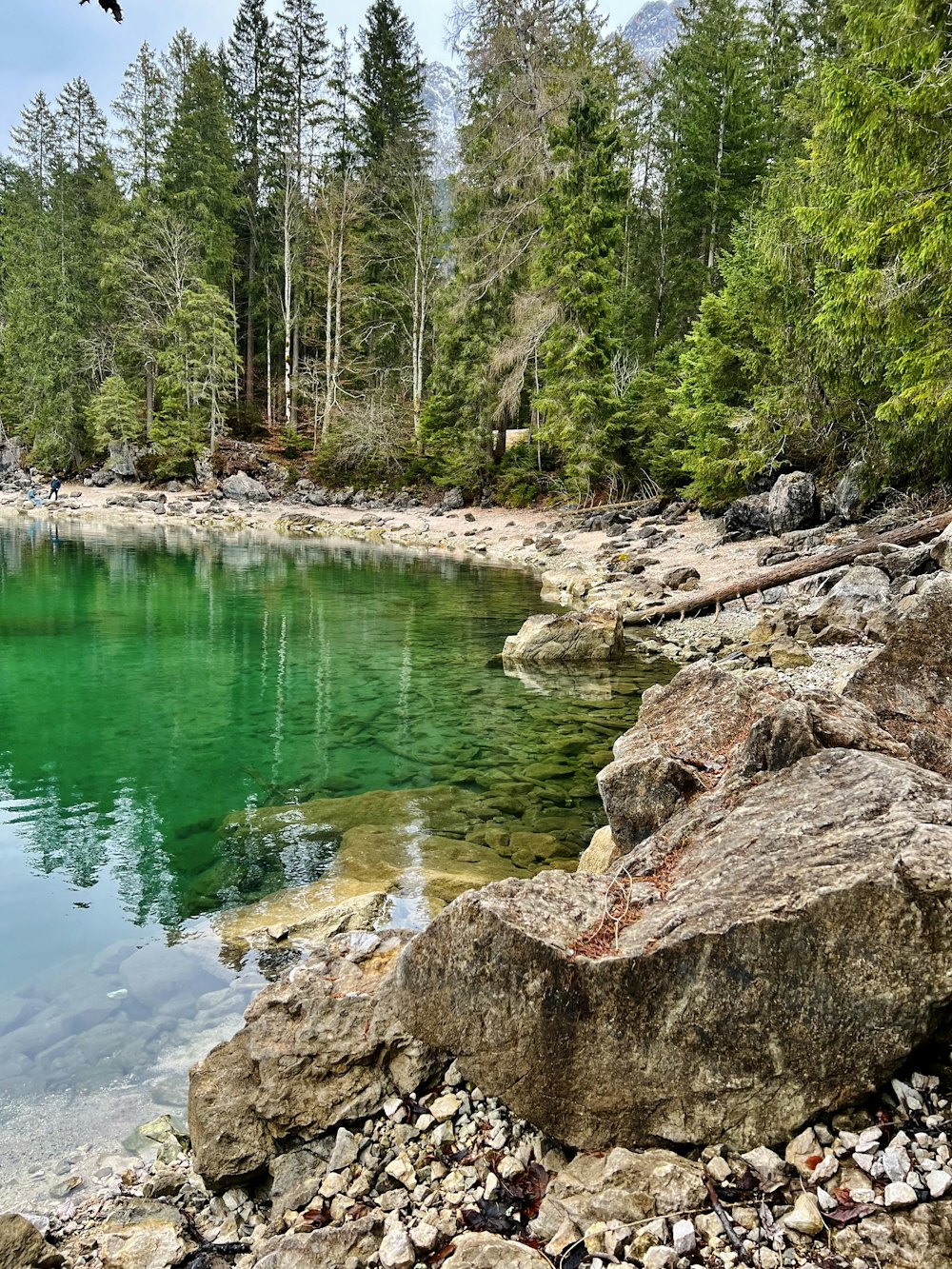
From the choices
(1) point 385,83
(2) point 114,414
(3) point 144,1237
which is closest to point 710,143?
(1) point 385,83

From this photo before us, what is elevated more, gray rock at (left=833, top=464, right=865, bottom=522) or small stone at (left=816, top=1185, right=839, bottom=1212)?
gray rock at (left=833, top=464, right=865, bottom=522)

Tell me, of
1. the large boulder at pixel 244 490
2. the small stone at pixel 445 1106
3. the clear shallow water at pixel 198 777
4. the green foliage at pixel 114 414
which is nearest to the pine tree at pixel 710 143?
the large boulder at pixel 244 490

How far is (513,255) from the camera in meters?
32.8

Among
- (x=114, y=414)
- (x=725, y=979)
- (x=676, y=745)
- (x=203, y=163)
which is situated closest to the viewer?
(x=725, y=979)

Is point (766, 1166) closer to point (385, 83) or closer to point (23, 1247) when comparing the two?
point (23, 1247)

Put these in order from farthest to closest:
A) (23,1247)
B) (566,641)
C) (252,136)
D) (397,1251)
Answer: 1. (252,136)
2. (566,641)
3. (23,1247)
4. (397,1251)

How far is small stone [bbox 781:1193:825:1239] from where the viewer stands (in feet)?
7.47

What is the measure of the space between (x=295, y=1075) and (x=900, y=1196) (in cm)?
256

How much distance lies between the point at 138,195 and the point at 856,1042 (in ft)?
188

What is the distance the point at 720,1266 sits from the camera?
7.34 feet

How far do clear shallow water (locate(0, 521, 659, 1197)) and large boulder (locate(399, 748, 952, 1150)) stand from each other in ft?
7.80

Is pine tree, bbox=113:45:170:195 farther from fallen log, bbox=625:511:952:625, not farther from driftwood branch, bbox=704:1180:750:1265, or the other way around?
driftwood branch, bbox=704:1180:750:1265

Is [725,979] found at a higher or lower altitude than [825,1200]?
higher

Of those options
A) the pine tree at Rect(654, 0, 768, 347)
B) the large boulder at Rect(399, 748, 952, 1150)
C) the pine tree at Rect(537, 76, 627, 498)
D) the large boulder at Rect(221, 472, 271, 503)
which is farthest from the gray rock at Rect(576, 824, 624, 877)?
the large boulder at Rect(221, 472, 271, 503)
